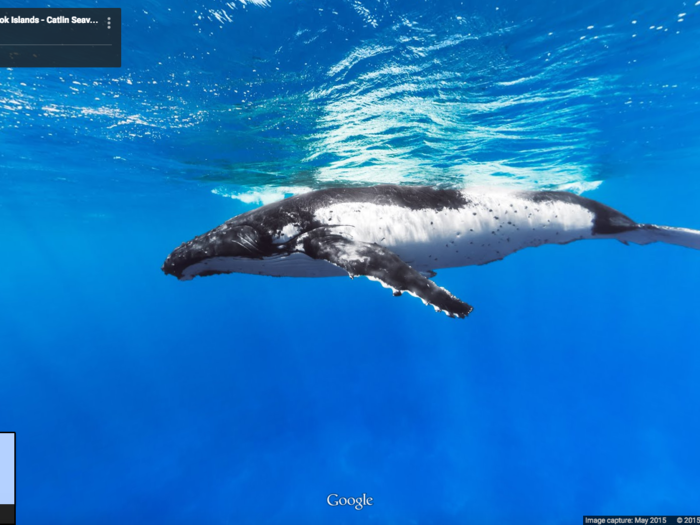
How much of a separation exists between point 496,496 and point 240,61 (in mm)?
21611

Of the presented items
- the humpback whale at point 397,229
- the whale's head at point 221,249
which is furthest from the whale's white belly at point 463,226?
the whale's head at point 221,249

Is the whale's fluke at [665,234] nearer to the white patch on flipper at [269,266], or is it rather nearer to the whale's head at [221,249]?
the white patch on flipper at [269,266]

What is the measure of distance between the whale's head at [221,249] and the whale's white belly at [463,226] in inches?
32.6

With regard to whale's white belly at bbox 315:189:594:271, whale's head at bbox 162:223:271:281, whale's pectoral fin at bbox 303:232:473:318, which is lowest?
whale's pectoral fin at bbox 303:232:473:318

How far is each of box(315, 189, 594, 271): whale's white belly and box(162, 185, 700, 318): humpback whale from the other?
0.01 metres

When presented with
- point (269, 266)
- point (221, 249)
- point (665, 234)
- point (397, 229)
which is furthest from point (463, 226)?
point (665, 234)

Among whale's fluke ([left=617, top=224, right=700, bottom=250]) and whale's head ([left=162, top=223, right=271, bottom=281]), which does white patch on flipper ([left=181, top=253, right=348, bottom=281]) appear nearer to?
whale's head ([left=162, top=223, right=271, bottom=281])

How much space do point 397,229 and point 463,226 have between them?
918mm

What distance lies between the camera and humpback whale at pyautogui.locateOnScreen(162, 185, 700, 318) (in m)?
4.19

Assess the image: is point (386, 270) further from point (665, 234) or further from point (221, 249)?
point (665, 234)

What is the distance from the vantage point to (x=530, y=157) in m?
13.9

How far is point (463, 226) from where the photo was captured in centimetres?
467

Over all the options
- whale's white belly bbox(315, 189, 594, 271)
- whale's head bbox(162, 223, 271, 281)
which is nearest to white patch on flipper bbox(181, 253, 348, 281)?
whale's head bbox(162, 223, 271, 281)

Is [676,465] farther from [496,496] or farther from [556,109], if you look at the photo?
[556,109]
